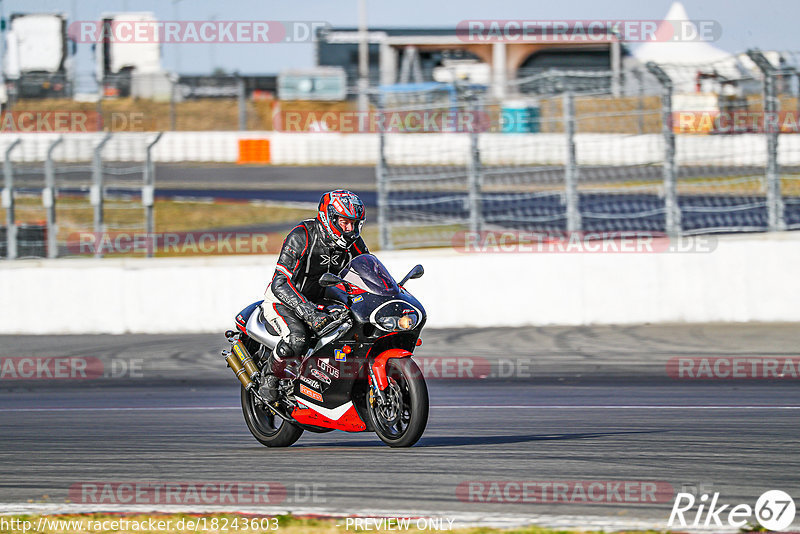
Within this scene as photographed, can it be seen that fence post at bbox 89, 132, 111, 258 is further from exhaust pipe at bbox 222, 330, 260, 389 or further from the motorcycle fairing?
the motorcycle fairing

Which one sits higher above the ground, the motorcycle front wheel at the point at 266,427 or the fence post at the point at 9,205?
the fence post at the point at 9,205

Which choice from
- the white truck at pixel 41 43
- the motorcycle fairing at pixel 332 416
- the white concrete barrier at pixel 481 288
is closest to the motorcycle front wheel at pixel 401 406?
the motorcycle fairing at pixel 332 416

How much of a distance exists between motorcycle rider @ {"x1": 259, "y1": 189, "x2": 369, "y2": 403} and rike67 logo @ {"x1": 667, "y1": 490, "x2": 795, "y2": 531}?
2.51 meters

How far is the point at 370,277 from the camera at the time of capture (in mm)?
7070

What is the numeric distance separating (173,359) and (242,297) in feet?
5.23

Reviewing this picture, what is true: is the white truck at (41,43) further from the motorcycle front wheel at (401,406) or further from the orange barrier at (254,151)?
the motorcycle front wheel at (401,406)

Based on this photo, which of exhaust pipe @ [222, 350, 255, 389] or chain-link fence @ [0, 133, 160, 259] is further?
chain-link fence @ [0, 133, 160, 259]

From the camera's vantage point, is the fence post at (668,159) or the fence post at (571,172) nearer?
the fence post at (668,159)

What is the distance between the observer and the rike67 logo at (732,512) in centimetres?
501

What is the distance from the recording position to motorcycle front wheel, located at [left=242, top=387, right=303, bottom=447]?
781cm

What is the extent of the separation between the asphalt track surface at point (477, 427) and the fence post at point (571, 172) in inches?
52.6

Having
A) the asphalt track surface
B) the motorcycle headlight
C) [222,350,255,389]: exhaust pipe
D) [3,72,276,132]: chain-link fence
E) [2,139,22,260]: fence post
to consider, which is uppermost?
[3,72,276,132]: chain-link fence

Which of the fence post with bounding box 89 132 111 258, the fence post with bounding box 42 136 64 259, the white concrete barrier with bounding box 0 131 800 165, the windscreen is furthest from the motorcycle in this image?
the fence post with bounding box 42 136 64 259

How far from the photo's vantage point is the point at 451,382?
11.4 metres
